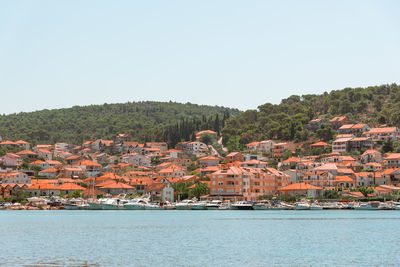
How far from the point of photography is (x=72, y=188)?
139 m

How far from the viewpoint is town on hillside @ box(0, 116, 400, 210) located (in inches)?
5172

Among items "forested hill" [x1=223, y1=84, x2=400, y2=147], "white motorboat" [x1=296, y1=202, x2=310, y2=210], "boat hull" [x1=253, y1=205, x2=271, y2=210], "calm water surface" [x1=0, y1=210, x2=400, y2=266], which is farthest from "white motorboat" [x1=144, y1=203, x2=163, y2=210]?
"forested hill" [x1=223, y1=84, x2=400, y2=147]

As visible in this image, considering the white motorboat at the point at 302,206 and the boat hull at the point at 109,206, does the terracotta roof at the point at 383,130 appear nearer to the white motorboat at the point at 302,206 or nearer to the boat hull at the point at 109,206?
the white motorboat at the point at 302,206

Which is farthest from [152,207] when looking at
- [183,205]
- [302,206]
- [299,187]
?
[299,187]

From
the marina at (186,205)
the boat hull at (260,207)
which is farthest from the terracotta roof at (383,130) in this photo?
the boat hull at (260,207)

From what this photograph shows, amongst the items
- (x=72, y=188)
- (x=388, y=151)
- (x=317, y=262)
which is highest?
(x=388, y=151)

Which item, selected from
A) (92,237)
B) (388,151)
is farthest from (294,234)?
(388,151)

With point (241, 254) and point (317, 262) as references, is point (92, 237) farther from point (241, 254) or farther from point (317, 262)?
point (317, 262)

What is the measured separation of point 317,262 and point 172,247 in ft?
43.7

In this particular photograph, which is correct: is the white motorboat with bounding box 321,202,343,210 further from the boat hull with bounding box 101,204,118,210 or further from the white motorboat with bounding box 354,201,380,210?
the boat hull with bounding box 101,204,118,210

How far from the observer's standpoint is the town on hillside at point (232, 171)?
131375mm

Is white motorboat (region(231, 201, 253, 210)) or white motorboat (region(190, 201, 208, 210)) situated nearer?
white motorboat (region(231, 201, 253, 210))

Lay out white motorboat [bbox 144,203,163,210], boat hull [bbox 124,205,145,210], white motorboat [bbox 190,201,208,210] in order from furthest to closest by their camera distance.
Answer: white motorboat [bbox 144,203,163,210], boat hull [bbox 124,205,145,210], white motorboat [bbox 190,201,208,210]

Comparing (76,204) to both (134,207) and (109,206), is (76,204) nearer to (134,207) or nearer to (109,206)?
(109,206)
